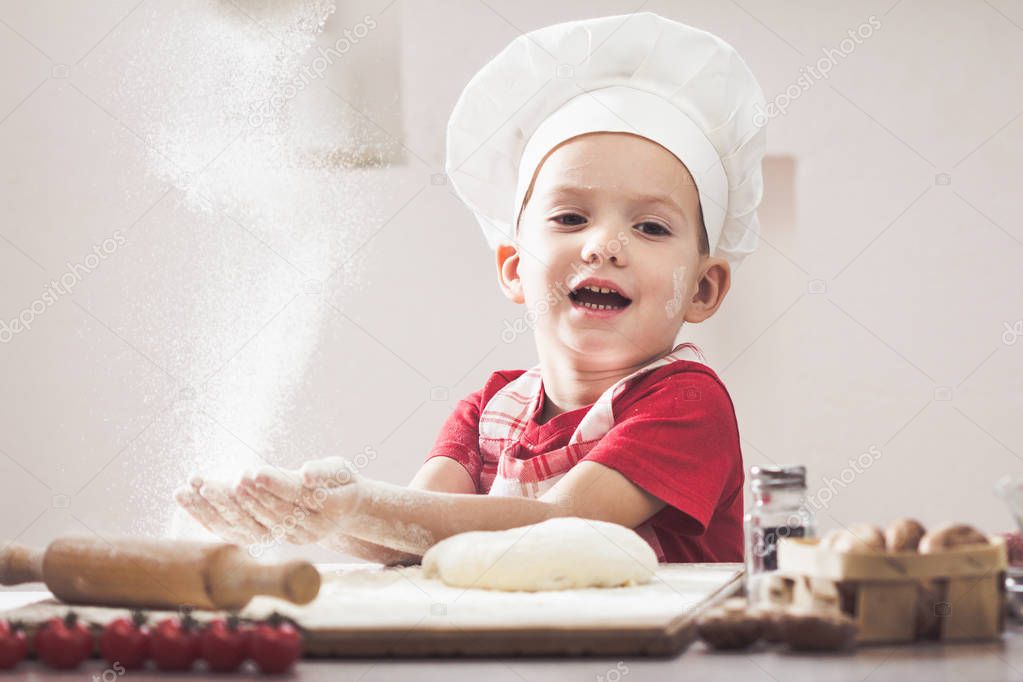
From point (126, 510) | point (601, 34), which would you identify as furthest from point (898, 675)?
point (126, 510)

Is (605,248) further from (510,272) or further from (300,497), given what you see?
(300,497)

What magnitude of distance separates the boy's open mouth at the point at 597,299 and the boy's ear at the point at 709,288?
0.41ft

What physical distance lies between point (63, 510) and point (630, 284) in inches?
75.3

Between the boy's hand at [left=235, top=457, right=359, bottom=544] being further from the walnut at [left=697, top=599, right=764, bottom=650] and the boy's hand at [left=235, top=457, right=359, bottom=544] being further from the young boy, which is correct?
the walnut at [left=697, top=599, right=764, bottom=650]

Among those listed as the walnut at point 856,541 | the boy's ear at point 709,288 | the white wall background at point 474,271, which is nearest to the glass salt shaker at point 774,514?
the walnut at point 856,541

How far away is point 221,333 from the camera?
246cm

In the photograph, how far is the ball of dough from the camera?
68cm

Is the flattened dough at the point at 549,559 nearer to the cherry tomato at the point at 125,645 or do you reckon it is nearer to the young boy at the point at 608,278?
the young boy at the point at 608,278

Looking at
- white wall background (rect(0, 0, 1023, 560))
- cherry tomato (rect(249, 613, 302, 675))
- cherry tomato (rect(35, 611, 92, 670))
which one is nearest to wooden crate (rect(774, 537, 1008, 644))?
cherry tomato (rect(249, 613, 302, 675))

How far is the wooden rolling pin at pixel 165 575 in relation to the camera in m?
0.71

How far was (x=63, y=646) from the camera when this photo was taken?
645mm

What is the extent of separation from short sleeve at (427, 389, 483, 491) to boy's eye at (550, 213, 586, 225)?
263 mm

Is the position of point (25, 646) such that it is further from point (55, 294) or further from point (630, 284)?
point (55, 294)

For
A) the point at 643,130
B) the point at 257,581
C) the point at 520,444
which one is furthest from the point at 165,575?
the point at 643,130
